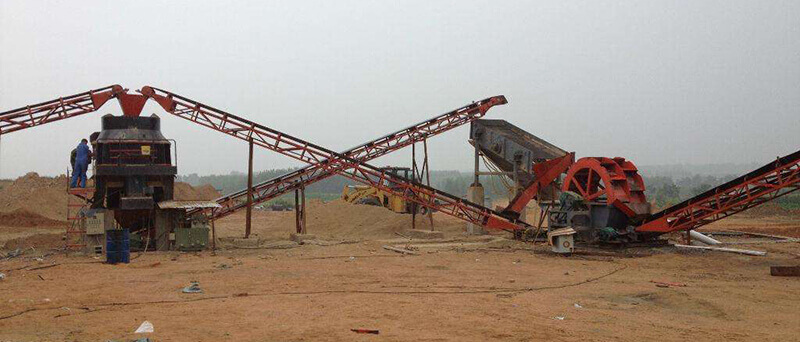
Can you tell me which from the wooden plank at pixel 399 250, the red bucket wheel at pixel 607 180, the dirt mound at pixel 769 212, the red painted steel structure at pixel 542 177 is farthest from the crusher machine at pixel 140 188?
the dirt mound at pixel 769 212

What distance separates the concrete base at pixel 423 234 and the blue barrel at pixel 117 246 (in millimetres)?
12268

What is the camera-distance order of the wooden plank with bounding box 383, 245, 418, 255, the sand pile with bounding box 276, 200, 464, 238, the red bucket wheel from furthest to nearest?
1. the sand pile with bounding box 276, 200, 464, 238
2. the red bucket wheel
3. the wooden plank with bounding box 383, 245, 418, 255

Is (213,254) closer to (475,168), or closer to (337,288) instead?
(337,288)

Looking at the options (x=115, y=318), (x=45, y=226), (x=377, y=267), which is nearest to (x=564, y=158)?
(x=377, y=267)

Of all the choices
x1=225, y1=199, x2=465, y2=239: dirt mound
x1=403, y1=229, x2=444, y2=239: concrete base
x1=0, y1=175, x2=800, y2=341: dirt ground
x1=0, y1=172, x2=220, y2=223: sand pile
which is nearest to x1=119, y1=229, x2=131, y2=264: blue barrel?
x1=0, y1=175, x2=800, y2=341: dirt ground

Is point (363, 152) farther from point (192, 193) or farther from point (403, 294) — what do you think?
point (192, 193)

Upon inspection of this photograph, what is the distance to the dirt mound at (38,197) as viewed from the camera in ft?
120

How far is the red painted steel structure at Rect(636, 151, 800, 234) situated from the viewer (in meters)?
17.5

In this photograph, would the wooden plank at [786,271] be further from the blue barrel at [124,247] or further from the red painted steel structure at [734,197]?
the blue barrel at [124,247]

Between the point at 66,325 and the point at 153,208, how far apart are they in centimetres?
1209

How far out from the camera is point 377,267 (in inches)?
682

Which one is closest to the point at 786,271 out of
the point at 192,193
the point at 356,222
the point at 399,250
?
the point at 399,250

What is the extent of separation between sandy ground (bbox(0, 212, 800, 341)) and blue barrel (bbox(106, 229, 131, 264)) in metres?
0.41

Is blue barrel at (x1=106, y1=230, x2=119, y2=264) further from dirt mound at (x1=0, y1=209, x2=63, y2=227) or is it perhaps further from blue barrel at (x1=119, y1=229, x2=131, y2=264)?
dirt mound at (x1=0, y1=209, x2=63, y2=227)
